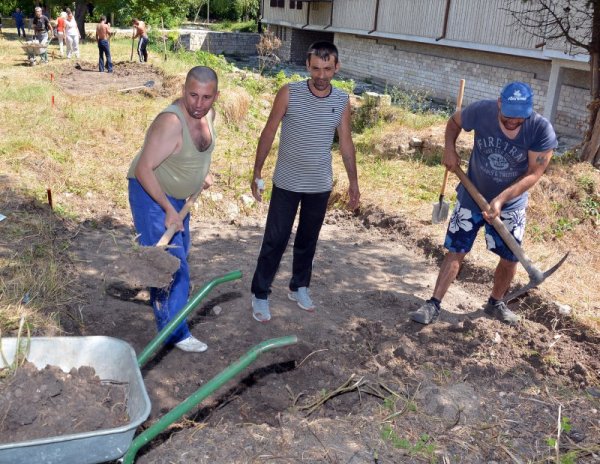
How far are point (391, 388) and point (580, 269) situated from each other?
2.99 metres

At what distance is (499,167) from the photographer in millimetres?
4027

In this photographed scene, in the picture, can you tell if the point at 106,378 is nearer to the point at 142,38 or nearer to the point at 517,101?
the point at 517,101

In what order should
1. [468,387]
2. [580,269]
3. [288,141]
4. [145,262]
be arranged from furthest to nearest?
1. [580,269]
2. [288,141]
3. [468,387]
4. [145,262]

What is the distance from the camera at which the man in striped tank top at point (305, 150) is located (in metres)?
3.83

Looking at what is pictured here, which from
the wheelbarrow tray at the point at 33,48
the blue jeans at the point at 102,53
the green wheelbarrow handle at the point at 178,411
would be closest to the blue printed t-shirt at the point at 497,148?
the green wheelbarrow handle at the point at 178,411

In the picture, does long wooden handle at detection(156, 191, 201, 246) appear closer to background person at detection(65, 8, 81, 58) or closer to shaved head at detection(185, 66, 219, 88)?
shaved head at detection(185, 66, 219, 88)

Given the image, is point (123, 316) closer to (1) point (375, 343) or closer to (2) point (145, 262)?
(2) point (145, 262)

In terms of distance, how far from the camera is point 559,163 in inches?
324

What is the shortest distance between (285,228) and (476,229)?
4.61 ft

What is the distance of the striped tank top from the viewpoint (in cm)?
385

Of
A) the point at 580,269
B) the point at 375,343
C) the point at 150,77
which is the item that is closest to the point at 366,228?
the point at 580,269

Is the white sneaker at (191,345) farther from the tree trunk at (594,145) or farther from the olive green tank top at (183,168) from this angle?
the tree trunk at (594,145)

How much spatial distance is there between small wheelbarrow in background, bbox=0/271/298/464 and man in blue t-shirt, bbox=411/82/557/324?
1.95m

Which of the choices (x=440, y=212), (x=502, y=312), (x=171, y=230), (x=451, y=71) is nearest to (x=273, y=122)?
(x=171, y=230)
